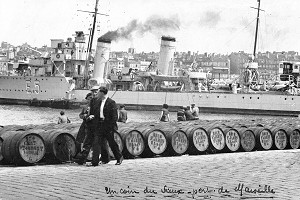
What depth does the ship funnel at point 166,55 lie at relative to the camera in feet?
241

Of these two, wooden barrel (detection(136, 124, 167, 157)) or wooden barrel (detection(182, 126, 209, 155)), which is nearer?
wooden barrel (detection(136, 124, 167, 157))

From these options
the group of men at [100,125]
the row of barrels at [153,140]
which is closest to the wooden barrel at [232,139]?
the row of barrels at [153,140]

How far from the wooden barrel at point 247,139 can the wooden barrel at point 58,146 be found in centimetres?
585

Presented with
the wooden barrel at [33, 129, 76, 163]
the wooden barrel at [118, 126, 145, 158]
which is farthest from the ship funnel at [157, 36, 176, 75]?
the wooden barrel at [33, 129, 76, 163]

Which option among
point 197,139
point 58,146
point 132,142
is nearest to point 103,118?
point 58,146

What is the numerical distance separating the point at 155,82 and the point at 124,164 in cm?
6291

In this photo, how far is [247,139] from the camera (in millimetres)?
16969

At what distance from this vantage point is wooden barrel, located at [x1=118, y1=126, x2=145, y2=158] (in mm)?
14242

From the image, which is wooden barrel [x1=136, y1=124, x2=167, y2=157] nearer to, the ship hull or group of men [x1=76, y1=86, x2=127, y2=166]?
group of men [x1=76, y1=86, x2=127, y2=166]

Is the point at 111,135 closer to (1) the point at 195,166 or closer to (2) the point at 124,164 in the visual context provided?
(2) the point at 124,164

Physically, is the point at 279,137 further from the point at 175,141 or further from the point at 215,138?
the point at 175,141

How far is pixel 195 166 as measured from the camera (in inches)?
465

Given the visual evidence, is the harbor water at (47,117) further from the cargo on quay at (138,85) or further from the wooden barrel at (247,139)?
the wooden barrel at (247,139)

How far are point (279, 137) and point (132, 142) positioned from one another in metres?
5.46
